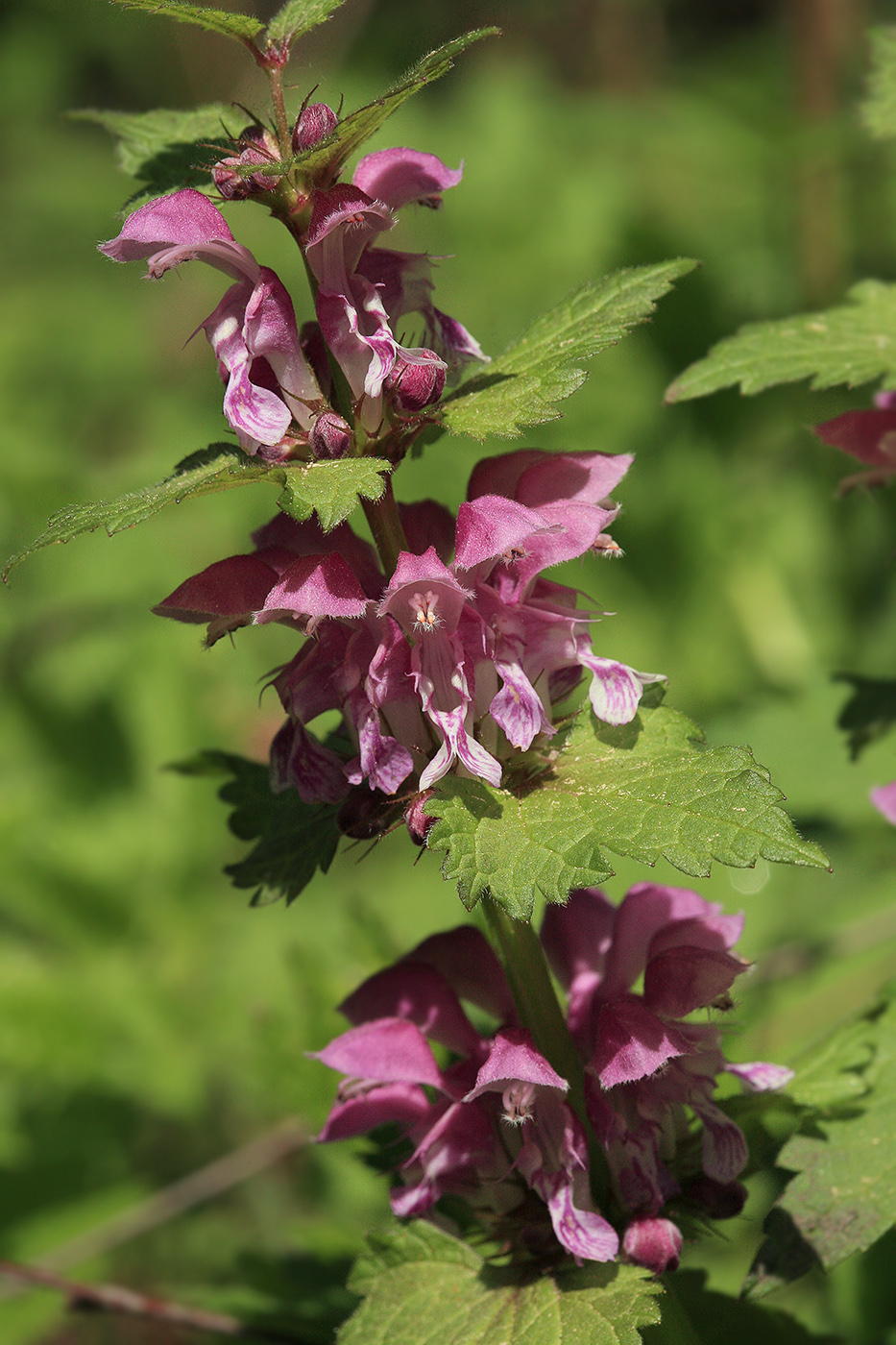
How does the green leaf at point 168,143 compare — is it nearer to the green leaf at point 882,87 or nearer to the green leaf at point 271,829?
the green leaf at point 271,829

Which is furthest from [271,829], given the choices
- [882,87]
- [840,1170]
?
[882,87]

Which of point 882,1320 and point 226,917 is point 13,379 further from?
point 882,1320

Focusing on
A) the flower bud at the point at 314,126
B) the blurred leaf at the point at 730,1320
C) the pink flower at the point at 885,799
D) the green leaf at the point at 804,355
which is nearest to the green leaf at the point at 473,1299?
the blurred leaf at the point at 730,1320

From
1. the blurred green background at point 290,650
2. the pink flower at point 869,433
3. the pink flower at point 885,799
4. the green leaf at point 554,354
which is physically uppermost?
the green leaf at point 554,354

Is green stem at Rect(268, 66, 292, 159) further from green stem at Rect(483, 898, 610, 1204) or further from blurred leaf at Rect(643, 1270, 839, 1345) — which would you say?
blurred leaf at Rect(643, 1270, 839, 1345)

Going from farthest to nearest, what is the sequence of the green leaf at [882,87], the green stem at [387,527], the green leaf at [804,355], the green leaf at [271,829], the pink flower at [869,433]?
the green leaf at [882,87]
the pink flower at [869,433]
the green leaf at [804,355]
the green leaf at [271,829]
the green stem at [387,527]

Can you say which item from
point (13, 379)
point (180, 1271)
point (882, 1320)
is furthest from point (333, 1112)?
point (13, 379)

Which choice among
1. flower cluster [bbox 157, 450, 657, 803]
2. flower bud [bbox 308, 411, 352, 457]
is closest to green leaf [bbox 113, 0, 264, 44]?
flower bud [bbox 308, 411, 352, 457]

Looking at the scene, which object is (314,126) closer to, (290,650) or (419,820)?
(419,820)
